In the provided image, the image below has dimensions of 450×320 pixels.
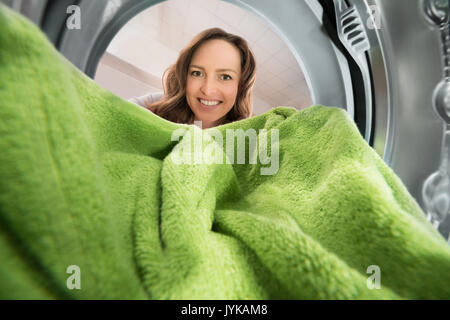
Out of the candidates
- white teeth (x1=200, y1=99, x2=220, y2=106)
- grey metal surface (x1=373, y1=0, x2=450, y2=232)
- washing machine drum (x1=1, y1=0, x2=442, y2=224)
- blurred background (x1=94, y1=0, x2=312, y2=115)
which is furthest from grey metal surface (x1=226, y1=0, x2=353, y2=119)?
blurred background (x1=94, y1=0, x2=312, y2=115)

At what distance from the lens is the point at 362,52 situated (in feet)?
1.99

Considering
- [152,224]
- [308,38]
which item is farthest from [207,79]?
[152,224]

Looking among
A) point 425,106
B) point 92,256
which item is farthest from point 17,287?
point 425,106

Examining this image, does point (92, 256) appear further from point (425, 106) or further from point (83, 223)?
point (425, 106)

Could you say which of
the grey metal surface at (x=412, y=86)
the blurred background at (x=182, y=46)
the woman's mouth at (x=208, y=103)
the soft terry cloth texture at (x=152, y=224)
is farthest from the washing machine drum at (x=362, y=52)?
the blurred background at (x=182, y=46)

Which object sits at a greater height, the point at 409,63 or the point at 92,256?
the point at 409,63

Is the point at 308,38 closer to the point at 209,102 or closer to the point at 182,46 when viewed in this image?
the point at 209,102

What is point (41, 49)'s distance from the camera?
6.7 inches

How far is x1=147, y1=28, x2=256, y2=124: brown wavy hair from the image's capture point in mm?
1163

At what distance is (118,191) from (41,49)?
142mm

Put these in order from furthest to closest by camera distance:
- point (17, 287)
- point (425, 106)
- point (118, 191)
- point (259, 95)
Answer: point (259, 95)
point (425, 106)
point (118, 191)
point (17, 287)

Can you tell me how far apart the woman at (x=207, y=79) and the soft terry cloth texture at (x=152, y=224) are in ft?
3.08

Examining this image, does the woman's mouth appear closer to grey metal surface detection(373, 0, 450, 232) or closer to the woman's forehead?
the woman's forehead

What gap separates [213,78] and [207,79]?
0.11 ft
